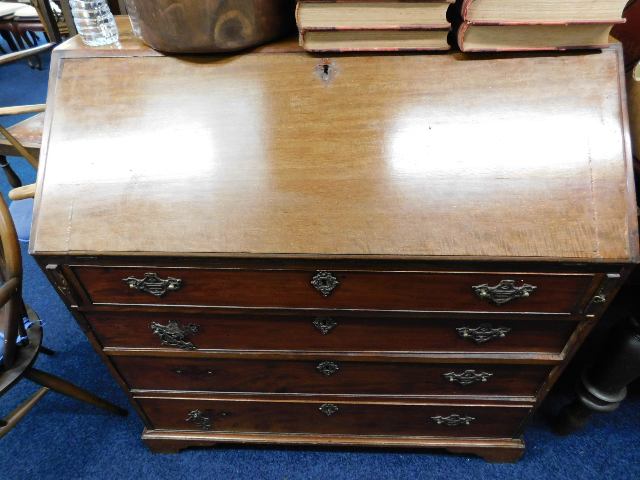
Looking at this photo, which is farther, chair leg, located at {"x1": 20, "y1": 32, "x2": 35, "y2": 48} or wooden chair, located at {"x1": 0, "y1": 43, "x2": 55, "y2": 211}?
chair leg, located at {"x1": 20, "y1": 32, "x2": 35, "y2": 48}

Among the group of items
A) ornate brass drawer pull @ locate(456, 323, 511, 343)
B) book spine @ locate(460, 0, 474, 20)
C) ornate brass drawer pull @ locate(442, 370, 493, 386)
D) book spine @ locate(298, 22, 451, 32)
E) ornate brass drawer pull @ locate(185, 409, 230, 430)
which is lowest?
ornate brass drawer pull @ locate(185, 409, 230, 430)

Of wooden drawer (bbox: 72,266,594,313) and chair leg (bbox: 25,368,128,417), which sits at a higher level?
wooden drawer (bbox: 72,266,594,313)

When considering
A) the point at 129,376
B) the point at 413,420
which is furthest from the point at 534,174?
the point at 129,376

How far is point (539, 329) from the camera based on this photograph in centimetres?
91

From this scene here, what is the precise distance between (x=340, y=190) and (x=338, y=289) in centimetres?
20

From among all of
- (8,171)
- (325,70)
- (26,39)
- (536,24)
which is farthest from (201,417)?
(26,39)

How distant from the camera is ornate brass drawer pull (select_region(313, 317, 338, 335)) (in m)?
0.92

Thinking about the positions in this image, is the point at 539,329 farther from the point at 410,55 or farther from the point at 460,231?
the point at 410,55

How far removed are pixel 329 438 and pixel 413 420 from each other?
0.26 metres

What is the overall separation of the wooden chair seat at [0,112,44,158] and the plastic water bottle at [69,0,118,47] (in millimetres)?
856

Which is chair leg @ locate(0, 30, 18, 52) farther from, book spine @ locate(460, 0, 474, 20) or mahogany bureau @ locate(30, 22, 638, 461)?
book spine @ locate(460, 0, 474, 20)

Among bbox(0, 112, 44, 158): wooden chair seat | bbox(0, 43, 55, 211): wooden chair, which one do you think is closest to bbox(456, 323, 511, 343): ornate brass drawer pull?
bbox(0, 43, 55, 211): wooden chair

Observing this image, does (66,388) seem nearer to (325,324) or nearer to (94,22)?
(325,324)

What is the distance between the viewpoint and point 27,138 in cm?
163
